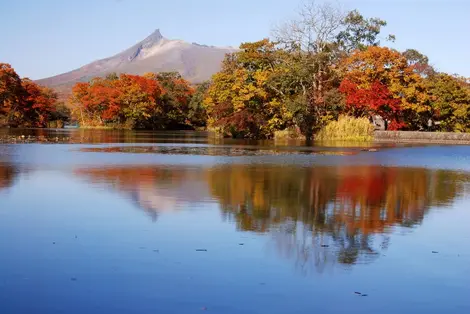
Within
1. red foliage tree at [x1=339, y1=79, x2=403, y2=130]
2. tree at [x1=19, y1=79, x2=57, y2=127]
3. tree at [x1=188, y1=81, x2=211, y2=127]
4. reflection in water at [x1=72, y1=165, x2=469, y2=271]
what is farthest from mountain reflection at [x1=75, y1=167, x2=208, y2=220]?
tree at [x1=19, y1=79, x2=57, y2=127]

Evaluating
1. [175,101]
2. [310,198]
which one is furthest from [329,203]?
[175,101]

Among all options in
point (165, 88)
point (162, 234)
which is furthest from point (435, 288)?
point (165, 88)

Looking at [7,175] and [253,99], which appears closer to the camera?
[7,175]

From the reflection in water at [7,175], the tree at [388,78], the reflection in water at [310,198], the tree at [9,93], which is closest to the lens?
the reflection in water at [310,198]

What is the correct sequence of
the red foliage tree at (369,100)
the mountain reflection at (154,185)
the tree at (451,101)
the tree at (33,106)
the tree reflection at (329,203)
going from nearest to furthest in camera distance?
the tree reflection at (329,203), the mountain reflection at (154,185), the red foliage tree at (369,100), the tree at (451,101), the tree at (33,106)

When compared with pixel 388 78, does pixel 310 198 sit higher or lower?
lower

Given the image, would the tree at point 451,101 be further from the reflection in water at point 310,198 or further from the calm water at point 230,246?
the calm water at point 230,246

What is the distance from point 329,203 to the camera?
11.4 m

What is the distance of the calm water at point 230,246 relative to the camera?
544 cm

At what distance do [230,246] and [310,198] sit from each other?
4851 millimetres

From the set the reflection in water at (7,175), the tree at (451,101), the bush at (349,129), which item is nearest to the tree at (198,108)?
the tree at (451,101)

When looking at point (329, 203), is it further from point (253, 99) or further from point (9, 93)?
point (9, 93)

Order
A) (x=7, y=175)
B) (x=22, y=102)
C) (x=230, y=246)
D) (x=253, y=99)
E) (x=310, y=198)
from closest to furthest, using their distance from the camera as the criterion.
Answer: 1. (x=230, y=246)
2. (x=310, y=198)
3. (x=7, y=175)
4. (x=253, y=99)
5. (x=22, y=102)

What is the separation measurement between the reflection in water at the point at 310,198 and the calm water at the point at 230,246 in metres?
0.04
